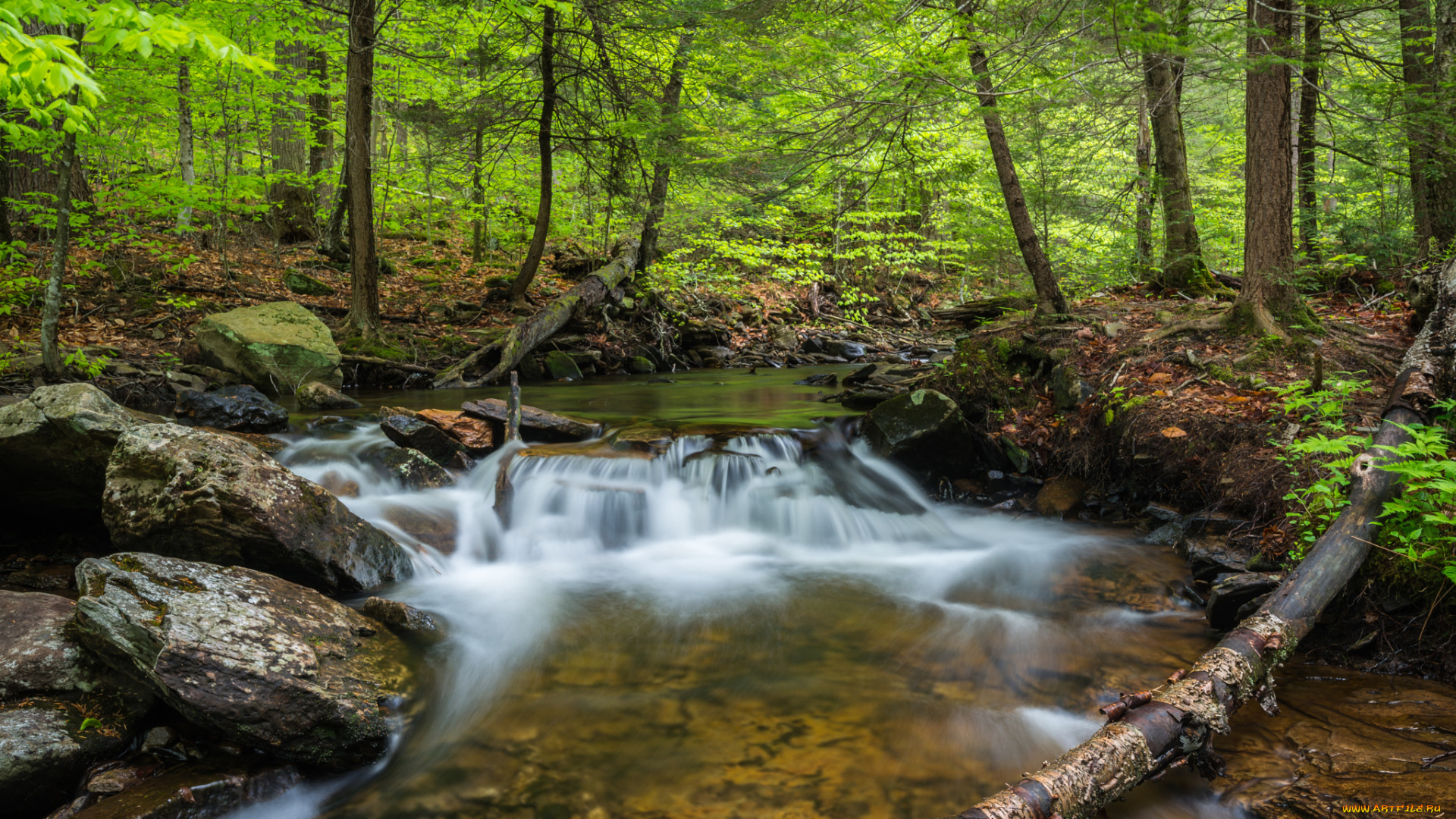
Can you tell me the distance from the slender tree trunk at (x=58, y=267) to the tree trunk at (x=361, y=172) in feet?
12.4

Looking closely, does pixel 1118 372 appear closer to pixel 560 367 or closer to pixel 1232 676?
pixel 1232 676

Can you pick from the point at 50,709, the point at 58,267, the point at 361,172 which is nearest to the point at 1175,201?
the point at 50,709

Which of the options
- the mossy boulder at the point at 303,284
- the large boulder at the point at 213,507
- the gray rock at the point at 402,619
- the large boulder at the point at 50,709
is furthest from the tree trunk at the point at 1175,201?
the mossy boulder at the point at 303,284

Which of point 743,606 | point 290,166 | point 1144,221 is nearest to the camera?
point 743,606

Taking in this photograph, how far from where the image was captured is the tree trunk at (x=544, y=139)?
1187 centimetres

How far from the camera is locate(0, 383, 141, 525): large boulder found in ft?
15.6

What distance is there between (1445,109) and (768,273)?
11991mm

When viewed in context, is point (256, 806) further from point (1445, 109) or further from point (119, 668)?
point (1445, 109)

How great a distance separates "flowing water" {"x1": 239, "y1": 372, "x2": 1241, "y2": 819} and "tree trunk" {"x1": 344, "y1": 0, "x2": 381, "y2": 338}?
493 centimetres

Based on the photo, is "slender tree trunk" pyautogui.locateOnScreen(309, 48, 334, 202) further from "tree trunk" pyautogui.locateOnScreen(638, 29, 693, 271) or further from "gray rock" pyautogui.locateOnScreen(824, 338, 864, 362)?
"gray rock" pyautogui.locateOnScreen(824, 338, 864, 362)

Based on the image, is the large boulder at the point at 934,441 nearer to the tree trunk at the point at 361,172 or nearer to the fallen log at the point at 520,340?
the fallen log at the point at 520,340

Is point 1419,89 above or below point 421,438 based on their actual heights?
above

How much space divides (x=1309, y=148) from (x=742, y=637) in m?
11.3

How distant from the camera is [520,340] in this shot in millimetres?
12203
